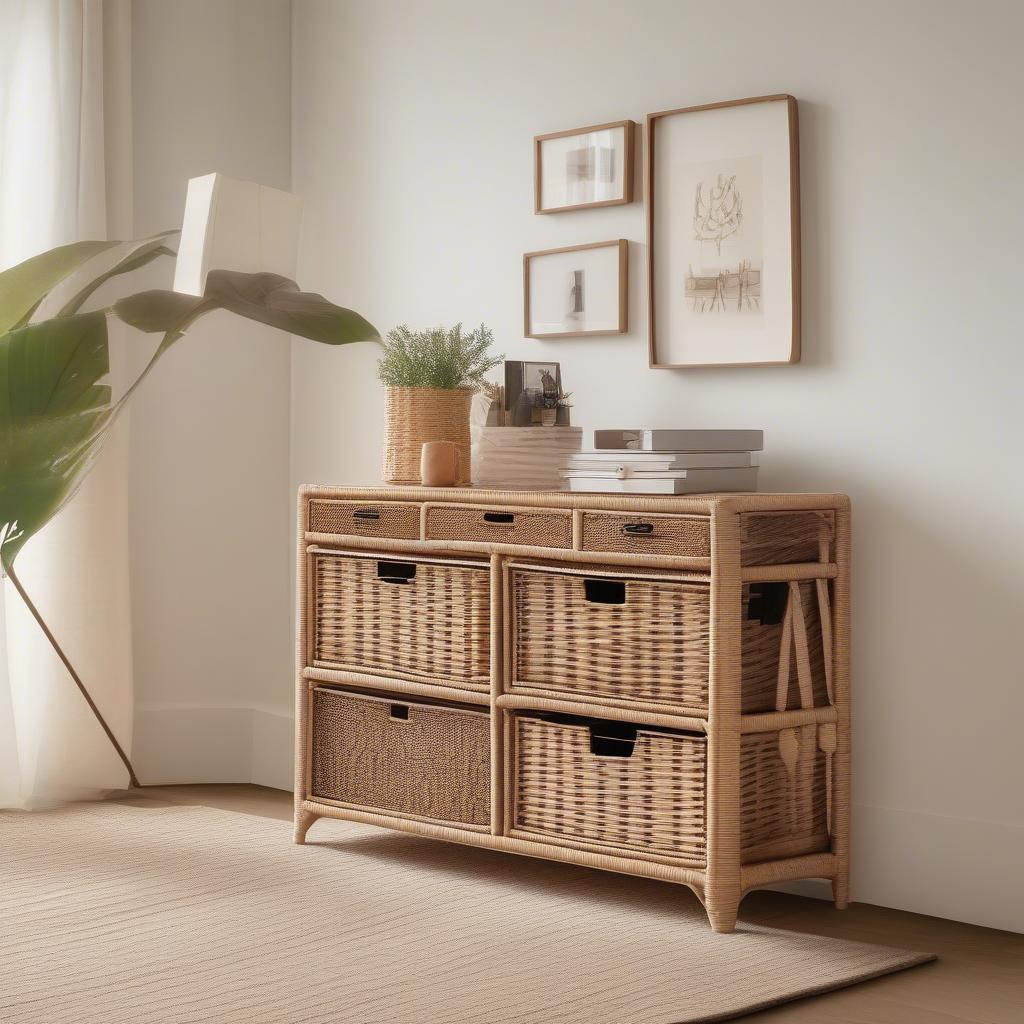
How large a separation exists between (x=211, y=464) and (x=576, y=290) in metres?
1.32

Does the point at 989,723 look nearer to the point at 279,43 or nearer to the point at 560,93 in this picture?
the point at 560,93

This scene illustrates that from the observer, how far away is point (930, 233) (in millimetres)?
2869

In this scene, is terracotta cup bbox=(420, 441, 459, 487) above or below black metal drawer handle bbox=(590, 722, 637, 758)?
above

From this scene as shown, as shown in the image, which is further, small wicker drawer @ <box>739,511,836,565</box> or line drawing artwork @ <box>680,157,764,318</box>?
line drawing artwork @ <box>680,157,764,318</box>

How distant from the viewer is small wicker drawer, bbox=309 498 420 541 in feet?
10.3

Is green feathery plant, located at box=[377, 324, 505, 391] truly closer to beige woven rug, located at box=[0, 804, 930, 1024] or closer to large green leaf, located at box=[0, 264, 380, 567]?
large green leaf, located at box=[0, 264, 380, 567]

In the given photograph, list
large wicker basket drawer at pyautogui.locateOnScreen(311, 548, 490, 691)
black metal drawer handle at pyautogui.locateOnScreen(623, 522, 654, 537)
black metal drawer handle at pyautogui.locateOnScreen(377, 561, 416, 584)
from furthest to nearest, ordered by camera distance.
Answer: black metal drawer handle at pyautogui.locateOnScreen(377, 561, 416, 584) < large wicker basket drawer at pyautogui.locateOnScreen(311, 548, 490, 691) < black metal drawer handle at pyautogui.locateOnScreen(623, 522, 654, 537)

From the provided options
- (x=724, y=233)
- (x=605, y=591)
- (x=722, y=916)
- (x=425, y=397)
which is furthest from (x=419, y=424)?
(x=722, y=916)

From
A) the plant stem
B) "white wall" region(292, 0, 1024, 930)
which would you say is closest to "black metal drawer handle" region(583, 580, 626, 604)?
"white wall" region(292, 0, 1024, 930)

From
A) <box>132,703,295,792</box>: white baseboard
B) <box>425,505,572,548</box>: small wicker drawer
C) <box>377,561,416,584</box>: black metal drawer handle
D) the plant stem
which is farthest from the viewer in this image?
<box>132,703,295,792</box>: white baseboard

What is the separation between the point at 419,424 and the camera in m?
3.32

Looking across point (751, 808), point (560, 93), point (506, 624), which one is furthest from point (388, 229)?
point (751, 808)

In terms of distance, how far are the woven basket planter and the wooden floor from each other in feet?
3.94

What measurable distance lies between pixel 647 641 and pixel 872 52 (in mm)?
1287
